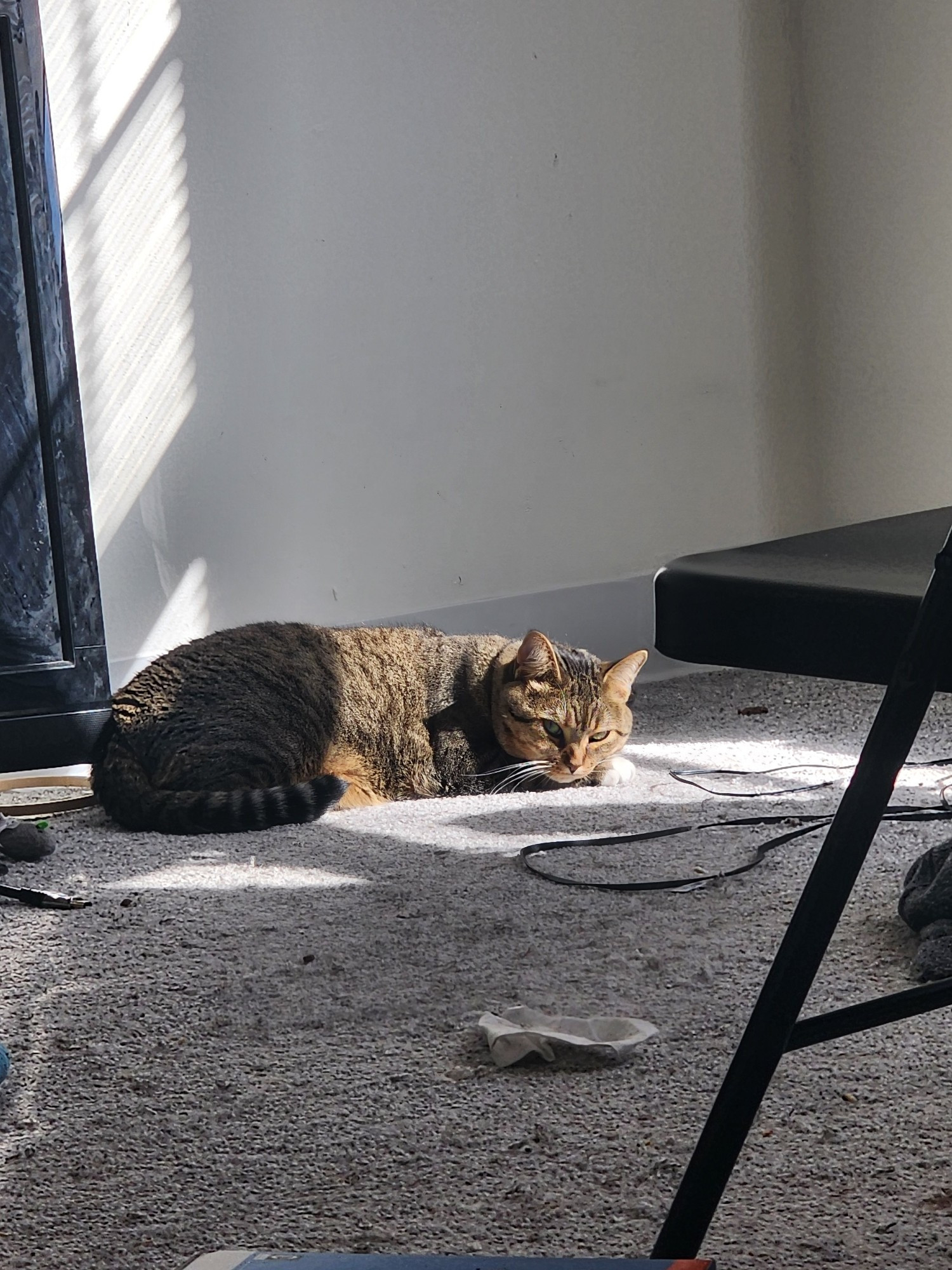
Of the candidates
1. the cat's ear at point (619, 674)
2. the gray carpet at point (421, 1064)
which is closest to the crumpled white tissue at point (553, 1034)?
the gray carpet at point (421, 1064)

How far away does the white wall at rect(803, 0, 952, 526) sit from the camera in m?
3.33

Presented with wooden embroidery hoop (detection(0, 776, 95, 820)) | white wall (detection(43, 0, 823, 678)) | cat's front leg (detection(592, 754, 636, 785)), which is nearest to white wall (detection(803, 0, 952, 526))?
white wall (detection(43, 0, 823, 678))

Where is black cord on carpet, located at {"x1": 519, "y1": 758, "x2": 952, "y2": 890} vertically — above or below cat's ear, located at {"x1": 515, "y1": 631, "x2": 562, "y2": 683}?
below

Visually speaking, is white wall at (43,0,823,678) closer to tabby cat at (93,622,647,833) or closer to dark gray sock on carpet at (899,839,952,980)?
tabby cat at (93,622,647,833)

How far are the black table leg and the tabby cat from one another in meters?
1.63

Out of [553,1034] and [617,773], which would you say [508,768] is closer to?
[617,773]

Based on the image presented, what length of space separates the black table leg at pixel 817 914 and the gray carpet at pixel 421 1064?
0.29 meters

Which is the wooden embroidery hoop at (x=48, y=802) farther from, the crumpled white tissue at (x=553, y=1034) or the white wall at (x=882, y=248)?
the white wall at (x=882, y=248)

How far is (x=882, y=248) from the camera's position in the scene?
3.47 meters

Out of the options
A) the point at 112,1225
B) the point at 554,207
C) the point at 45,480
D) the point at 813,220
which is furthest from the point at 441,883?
the point at 813,220

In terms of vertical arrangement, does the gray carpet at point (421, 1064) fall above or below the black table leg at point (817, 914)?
below

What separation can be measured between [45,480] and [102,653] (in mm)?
342

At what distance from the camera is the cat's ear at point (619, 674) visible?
2.72m

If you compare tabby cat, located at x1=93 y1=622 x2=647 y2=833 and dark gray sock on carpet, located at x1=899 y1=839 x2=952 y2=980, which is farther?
tabby cat, located at x1=93 y1=622 x2=647 y2=833
